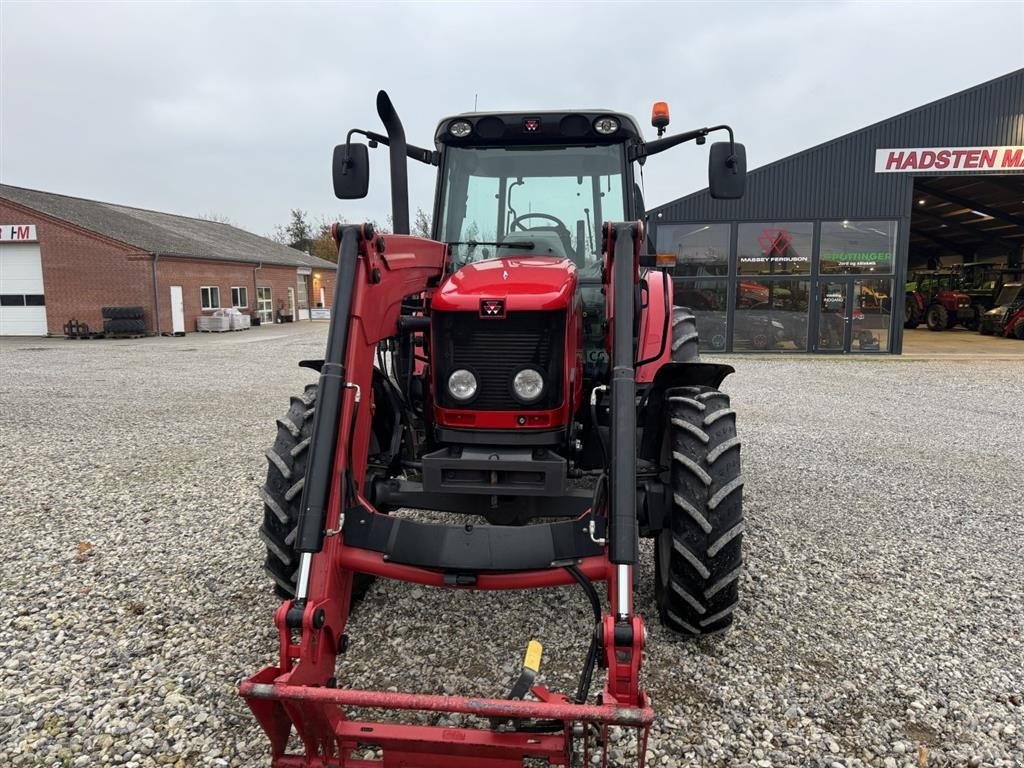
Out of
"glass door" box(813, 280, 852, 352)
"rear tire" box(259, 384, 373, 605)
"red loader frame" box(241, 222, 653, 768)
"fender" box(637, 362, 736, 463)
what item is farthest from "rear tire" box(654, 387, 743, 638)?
"glass door" box(813, 280, 852, 352)

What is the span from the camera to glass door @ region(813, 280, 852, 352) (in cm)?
1612

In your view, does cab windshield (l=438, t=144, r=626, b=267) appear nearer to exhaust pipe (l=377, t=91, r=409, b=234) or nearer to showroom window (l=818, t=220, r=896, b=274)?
exhaust pipe (l=377, t=91, r=409, b=234)

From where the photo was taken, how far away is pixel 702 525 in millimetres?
2840

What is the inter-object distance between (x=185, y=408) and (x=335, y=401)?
7996 mm

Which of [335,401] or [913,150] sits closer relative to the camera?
[335,401]

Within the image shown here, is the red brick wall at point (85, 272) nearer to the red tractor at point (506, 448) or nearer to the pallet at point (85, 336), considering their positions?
the pallet at point (85, 336)

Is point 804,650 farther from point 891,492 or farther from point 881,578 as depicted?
point 891,492

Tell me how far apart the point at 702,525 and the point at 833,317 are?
50.2 ft

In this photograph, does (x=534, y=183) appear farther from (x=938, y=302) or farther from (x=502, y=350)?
(x=938, y=302)

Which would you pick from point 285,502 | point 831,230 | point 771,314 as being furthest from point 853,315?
point 285,502

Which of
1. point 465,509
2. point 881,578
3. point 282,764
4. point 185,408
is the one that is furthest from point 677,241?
point 282,764

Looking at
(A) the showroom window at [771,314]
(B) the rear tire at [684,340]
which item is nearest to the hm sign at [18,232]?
(A) the showroom window at [771,314]

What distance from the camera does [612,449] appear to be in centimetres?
247

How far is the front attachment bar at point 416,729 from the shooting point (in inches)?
75.5
